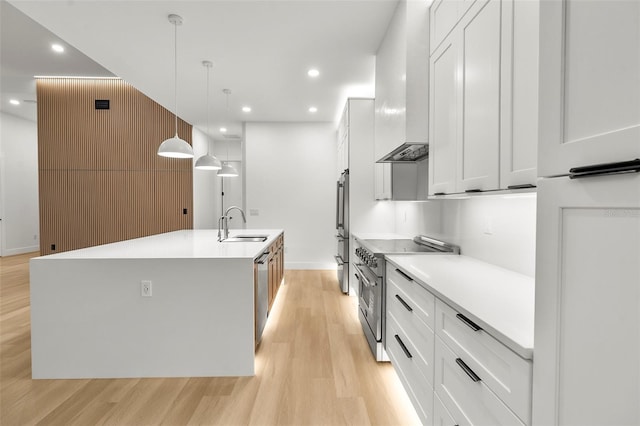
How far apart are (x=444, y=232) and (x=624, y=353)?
7.06 feet

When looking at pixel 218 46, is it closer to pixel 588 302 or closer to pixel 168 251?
pixel 168 251

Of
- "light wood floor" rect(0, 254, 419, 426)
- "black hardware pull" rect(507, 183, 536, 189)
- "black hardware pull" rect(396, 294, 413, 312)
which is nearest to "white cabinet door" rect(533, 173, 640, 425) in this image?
"black hardware pull" rect(507, 183, 536, 189)

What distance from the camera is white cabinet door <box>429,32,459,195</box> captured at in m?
1.95

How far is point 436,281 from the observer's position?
1.59 meters

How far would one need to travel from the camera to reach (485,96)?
159cm

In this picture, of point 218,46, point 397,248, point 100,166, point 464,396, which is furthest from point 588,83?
point 100,166

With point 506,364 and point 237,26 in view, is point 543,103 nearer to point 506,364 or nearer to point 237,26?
point 506,364

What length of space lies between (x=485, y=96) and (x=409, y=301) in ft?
3.93

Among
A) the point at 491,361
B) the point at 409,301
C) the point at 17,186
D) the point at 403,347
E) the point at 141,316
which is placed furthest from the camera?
the point at 17,186

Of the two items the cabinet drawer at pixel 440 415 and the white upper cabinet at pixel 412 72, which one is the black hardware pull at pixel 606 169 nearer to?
the cabinet drawer at pixel 440 415

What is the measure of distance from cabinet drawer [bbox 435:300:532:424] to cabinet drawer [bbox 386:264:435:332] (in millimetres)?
147

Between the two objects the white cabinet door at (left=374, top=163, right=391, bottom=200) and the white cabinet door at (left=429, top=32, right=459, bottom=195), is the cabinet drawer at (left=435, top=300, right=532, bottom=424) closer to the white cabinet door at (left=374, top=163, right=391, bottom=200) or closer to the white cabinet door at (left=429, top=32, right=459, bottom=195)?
the white cabinet door at (left=429, top=32, right=459, bottom=195)

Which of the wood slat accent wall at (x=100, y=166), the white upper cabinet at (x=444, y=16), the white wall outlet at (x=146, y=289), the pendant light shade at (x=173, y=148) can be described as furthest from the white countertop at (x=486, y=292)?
the wood slat accent wall at (x=100, y=166)

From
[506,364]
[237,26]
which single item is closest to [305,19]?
[237,26]
